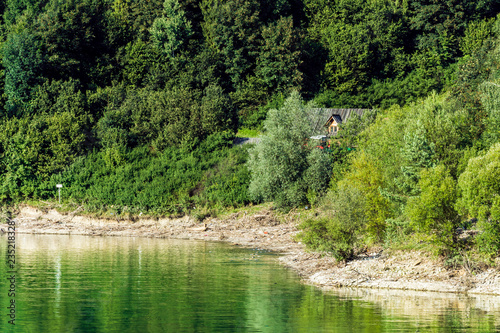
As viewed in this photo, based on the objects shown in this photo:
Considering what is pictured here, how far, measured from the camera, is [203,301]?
118ft

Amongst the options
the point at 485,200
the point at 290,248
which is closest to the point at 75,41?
the point at 290,248

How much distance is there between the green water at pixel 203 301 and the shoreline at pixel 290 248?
147 cm

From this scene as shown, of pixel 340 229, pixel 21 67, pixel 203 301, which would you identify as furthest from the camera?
pixel 21 67

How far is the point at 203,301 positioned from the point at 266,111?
58554 millimetres

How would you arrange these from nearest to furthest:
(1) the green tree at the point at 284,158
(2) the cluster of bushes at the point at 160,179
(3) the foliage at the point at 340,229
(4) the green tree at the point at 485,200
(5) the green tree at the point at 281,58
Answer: (4) the green tree at the point at 485,200 < (3) the foliage at the point at 340,229 < (1) the green tree at the point at 284,158 < (2) the cluster of bushes at the point at 160,179 < (5) the green tree at the point at 281,58

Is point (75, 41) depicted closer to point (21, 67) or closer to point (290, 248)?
point (21, 67)

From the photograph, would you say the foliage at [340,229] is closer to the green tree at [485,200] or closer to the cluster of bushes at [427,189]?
the cluster of bushes at [427,189]

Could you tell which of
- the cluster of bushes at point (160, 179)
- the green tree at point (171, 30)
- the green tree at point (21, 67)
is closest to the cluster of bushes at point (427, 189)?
the cluster of bushes at point (160, 179)

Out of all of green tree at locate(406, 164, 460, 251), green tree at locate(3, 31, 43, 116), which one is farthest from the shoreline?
green tree at locate(3, 31, 43, 116)

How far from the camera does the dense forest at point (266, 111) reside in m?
44.3

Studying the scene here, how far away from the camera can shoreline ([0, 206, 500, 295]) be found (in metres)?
39.2

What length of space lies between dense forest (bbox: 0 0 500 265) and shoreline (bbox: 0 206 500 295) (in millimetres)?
1325

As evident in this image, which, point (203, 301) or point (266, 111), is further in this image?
point (266, 111)

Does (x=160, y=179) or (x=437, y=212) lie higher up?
(x=160, y=179)
